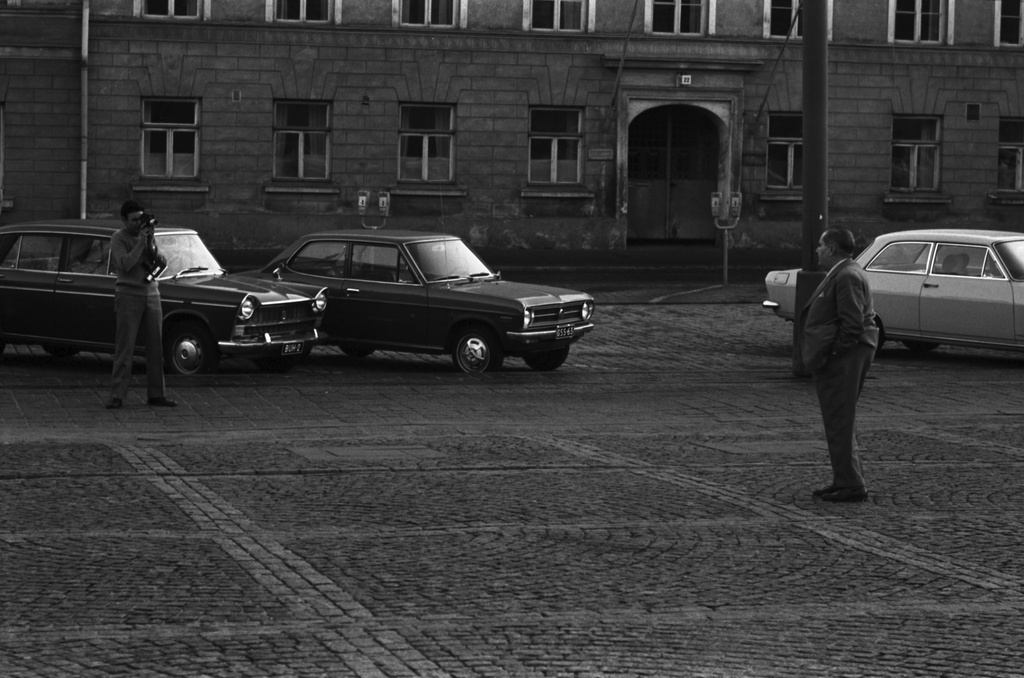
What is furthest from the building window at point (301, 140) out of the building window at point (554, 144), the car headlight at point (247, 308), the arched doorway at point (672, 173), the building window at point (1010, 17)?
the car headlight at point (247, 308)

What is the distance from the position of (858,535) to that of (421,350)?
9.80m

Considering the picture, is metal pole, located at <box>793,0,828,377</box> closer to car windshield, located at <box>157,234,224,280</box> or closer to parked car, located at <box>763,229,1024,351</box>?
parked car, located at <box>763,229,1024,351</box>

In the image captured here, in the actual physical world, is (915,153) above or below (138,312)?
above

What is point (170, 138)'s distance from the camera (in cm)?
3878

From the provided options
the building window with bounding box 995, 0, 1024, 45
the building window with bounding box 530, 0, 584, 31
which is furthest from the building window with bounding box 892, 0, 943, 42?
the building window with bounding box 530, 0, 584, 31

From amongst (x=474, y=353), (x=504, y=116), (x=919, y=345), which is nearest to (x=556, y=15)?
(x=504, y=116)

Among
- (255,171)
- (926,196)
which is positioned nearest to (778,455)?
(255,171)

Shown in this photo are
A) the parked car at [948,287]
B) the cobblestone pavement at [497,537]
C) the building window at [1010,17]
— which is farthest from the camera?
the building window at [1010,17]

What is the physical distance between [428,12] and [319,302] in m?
22.5

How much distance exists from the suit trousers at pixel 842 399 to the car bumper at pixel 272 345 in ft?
26.5

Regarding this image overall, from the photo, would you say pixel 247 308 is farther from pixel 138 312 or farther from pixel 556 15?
pixel 556 15

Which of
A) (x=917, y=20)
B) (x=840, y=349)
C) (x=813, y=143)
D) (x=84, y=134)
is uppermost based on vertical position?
(x=917, y=20)

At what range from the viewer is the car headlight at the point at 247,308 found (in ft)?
56.7

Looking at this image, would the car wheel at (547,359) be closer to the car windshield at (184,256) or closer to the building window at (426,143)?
the car windshield at (184,256)
